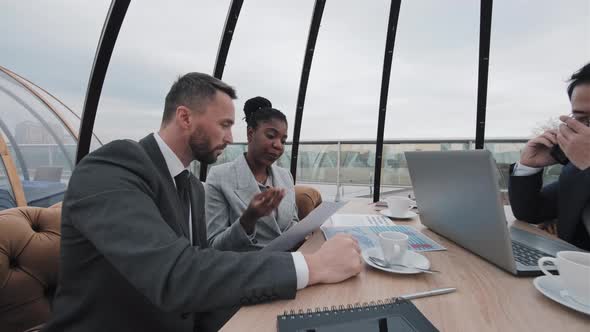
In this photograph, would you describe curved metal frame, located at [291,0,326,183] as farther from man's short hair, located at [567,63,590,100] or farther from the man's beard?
the man's beard

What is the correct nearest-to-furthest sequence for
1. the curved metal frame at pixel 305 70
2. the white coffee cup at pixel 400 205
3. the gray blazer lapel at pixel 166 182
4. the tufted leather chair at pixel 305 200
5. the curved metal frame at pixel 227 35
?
the gray blazer lapel at pixel 166 182, the white coffee cup at pixel 400 205, the tufted leather chair at pixel 305 200, the curved metal frame at pixel 227 35, the curved metal frame at pixel 305 70

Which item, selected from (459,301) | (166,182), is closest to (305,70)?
(166,182)

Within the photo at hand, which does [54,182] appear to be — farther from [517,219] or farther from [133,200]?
[517,219]

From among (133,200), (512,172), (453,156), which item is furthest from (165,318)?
(512,172)

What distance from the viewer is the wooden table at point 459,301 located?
54 cm

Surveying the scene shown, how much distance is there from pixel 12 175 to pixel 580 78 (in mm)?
4595

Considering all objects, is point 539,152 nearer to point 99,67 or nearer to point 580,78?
point 580,78

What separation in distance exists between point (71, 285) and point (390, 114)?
475 centimetres

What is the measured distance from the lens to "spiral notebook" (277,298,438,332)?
509mm

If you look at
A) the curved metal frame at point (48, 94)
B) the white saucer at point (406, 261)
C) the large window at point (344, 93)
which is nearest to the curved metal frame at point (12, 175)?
the curved metal frame at point (48, 94)

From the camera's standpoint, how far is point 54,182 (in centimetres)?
307

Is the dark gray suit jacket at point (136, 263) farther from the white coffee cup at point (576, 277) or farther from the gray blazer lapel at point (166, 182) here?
the white coffee cup at point (576, 277)

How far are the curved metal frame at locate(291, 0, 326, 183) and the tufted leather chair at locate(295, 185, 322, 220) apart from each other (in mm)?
2462

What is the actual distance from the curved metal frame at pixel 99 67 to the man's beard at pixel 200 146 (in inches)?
99.6
